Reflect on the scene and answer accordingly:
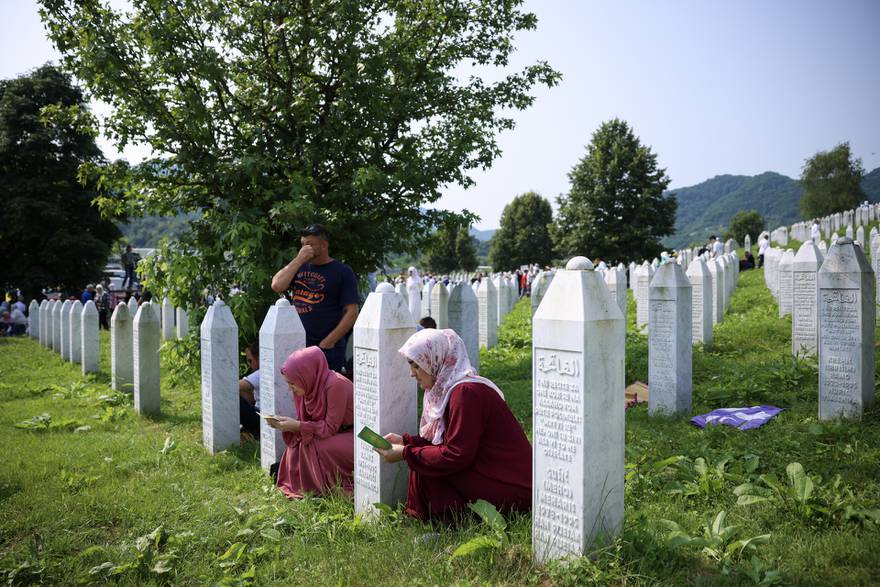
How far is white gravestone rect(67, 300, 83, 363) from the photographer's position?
13453 millimetres

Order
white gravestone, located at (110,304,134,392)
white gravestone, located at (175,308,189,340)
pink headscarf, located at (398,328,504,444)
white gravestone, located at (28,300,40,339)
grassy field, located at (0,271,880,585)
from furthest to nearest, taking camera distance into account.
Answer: white gravestone, located at (28,300,40,339) < white gravestone, located at (175,308,189,340) < white gravestone, located at (110,304,134,392) < pink headscarf, located at (398,328,504,444) < grassy field, located at (0,271,880,585)

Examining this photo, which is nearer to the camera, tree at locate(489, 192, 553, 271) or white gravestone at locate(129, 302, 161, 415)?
white gravestone at locate(129, 302, 161, 415)

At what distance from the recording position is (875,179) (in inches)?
5802

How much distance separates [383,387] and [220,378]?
3048 millimetres

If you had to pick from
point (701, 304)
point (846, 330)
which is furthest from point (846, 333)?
point (701, 304)

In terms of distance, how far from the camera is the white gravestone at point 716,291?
12.1 m

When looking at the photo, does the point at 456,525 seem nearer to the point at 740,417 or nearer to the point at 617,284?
the point at 740,417

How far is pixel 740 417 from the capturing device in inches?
231

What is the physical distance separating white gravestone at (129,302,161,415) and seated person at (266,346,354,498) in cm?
415

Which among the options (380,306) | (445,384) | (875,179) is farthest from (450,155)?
(875,179)

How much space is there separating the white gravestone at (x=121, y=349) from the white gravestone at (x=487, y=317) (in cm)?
665

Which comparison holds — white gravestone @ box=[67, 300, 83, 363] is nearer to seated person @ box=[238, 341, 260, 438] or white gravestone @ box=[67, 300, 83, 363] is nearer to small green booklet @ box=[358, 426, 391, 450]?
seated person @ box=[238, 341, 260, 438]

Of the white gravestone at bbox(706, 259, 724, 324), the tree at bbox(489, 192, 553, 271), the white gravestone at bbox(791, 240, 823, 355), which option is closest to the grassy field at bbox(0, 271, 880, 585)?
the white gravestone at bbox(791, 240, 823, 355)

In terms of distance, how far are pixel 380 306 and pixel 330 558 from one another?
61.9 inches
